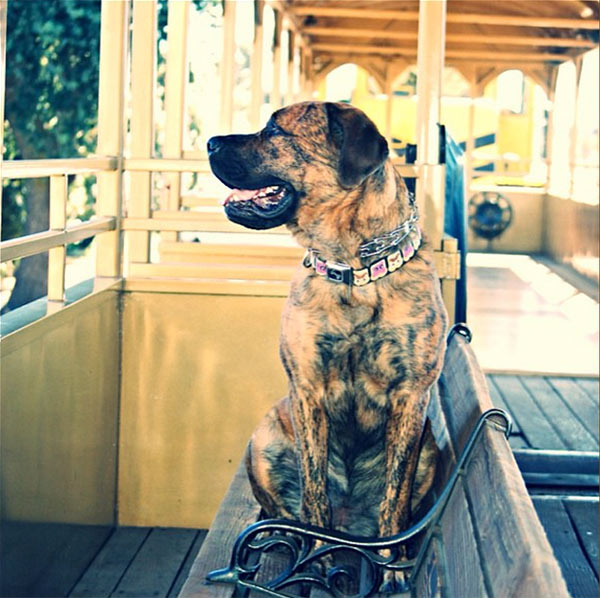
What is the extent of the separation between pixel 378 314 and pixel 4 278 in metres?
14.1

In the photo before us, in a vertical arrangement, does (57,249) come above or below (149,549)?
above

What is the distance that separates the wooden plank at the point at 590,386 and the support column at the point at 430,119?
6.88 ft

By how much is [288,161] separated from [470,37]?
40.1ft

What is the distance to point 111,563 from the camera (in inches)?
161

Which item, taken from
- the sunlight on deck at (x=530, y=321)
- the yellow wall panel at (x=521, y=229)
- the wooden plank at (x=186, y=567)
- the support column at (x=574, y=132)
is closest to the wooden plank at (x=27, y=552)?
the wooden plank at (x=186, y=567)

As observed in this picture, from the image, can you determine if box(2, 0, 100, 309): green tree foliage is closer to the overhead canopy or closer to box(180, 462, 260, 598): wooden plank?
the overhead canopy

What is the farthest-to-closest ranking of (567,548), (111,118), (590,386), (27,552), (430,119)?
(590,386), (111,118), (430,119), (567,548), (27,552)

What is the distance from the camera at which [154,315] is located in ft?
14.3

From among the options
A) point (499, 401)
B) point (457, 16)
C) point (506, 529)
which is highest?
point (457, 16)

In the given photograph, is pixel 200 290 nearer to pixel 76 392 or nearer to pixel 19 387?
pixel 76 392

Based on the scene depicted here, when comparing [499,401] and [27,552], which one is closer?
[27,552]

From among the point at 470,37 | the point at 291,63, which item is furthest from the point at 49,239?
the point at 470,37

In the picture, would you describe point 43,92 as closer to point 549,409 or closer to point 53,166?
point 549,409

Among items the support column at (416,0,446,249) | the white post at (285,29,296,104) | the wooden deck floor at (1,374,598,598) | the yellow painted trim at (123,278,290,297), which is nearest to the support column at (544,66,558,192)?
the white post at (285,29,296,104)
